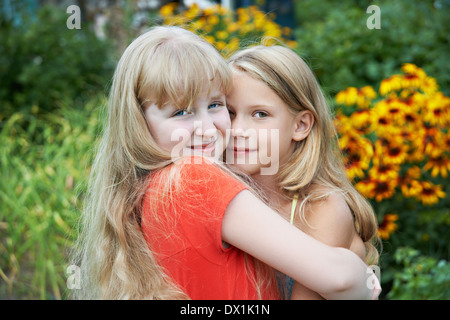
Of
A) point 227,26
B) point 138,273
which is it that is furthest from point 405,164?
point 227,26

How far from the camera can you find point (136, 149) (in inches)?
64.4

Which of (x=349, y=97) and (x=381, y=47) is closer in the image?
(x=349, y=97)

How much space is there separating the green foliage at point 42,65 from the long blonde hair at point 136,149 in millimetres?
3796

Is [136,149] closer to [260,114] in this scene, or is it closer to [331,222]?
[260,114]

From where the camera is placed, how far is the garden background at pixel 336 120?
311 centimetres

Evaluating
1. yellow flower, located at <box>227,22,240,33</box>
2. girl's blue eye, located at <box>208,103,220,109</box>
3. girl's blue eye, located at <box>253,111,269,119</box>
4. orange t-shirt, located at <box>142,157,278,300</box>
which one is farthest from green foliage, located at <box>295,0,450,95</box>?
orange t-shirt, located at <box>142,157,278,300</box>

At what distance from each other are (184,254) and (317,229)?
46 cm

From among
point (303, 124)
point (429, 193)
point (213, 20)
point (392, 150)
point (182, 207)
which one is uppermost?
point (213, 20)

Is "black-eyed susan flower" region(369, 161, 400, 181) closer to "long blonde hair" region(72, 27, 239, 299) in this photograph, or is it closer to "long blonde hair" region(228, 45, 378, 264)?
"long blonde hair" region(228, 45, 378, 264)

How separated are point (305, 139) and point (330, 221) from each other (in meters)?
0.39

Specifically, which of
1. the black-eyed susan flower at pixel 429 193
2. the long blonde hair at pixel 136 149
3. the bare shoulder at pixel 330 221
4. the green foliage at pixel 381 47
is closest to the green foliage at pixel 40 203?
the long blonde hair at pixel 136 149

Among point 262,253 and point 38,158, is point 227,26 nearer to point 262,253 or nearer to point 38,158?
point 38,158

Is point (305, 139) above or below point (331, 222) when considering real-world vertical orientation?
above

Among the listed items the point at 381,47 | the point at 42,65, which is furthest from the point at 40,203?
the point at 381,47
